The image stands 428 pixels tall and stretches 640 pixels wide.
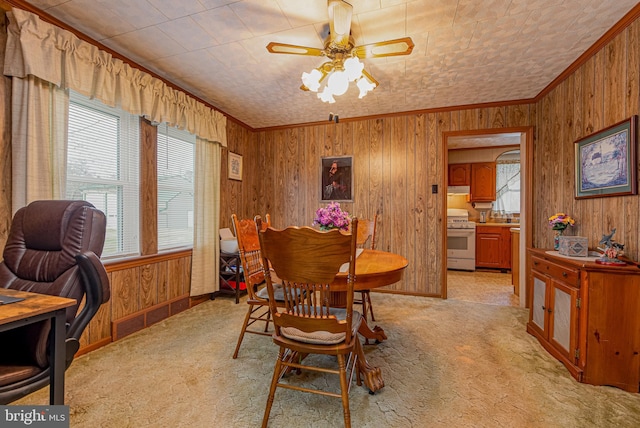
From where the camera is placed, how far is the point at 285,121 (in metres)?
4.09

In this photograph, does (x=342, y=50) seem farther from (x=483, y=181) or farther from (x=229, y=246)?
(x=483, y=181)

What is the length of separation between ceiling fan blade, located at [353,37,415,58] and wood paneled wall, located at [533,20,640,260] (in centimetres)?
151

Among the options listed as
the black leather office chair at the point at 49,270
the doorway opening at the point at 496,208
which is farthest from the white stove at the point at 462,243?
the black leather office chair at the point at 49,270

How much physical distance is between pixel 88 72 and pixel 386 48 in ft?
7.16

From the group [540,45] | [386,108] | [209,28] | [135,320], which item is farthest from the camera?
[386,108]

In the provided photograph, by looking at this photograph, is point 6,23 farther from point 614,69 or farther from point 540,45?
point 614,69

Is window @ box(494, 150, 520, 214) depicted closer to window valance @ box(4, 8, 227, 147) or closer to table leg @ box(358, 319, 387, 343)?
table leg @ box(358, 319, 387, 343)

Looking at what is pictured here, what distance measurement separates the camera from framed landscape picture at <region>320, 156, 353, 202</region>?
3998mm

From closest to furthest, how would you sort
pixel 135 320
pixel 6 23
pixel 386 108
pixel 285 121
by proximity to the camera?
pixel 6 23
pixel 135 320
pixel 386 108
pixel 285 121

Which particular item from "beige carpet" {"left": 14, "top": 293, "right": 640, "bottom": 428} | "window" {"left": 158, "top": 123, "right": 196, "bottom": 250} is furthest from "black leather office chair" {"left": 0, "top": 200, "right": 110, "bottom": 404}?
"window" {"left": 158, "top": 123, "right": 196, "bottom": 250}

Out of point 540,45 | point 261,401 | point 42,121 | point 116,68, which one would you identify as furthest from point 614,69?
point 42,121

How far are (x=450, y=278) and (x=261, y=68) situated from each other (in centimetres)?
420

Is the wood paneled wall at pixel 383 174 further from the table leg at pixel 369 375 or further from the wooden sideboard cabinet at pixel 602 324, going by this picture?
the table leg at pixel 369 375

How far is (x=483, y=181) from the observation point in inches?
220
